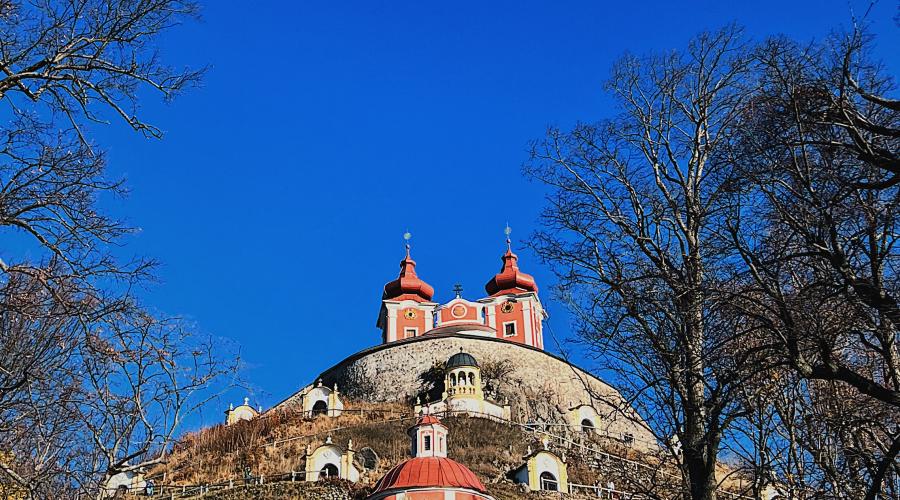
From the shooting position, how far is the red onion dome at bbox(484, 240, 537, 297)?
6319 centimetres

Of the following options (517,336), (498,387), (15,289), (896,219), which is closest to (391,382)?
(498,387)

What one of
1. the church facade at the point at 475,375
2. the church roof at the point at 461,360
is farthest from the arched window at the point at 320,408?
the church roof at the point at 461,360

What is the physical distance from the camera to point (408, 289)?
6419cm

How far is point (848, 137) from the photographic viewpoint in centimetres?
796

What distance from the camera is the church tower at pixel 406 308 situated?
61.3 metres

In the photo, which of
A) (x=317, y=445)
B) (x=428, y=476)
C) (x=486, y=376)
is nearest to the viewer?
(x=428, y=476)

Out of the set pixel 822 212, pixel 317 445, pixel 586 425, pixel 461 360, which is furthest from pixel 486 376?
pixel 822 212

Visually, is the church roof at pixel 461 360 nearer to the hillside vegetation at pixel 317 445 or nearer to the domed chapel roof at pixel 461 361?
the domed chapel roof at pixel 461 361

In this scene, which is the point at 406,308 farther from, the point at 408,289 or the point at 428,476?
the point at 428,476

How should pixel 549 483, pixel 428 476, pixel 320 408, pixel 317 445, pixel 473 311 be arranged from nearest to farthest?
pixel 428 476 → pixel 549 483 → pixel 317 445 → pixel 320 408 → pixel 473 311

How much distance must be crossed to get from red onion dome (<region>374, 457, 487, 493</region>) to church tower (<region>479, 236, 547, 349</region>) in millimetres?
27864

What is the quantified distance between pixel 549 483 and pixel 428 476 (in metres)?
9.18

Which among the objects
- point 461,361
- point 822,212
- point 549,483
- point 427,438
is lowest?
point 822,212

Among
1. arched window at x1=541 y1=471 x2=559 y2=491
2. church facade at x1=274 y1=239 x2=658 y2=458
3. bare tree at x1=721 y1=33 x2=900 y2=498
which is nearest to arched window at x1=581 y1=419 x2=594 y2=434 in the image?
church facade at x1=274 y1=239 x2=658 y2=458
